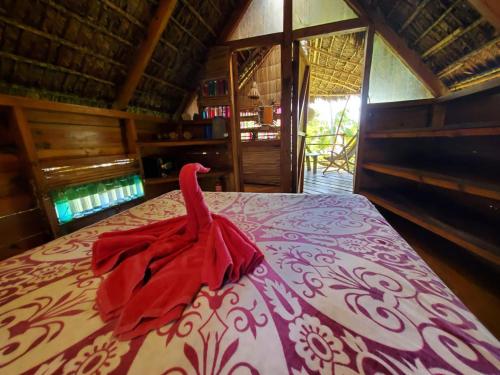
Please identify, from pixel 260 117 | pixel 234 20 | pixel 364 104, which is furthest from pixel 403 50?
pixel 260 117

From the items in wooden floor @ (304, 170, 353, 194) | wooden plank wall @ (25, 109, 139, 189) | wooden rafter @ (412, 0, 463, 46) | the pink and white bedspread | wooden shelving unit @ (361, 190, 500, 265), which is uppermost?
wooden rafter @ (412, 0, 463, 46)

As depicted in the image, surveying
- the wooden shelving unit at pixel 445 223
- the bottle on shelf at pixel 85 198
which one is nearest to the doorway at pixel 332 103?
the wooden shelving unit at pixel 445 223

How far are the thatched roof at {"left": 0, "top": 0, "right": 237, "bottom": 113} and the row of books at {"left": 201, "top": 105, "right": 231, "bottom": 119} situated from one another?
1.88 ft

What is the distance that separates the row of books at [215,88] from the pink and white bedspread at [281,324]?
7.59ft

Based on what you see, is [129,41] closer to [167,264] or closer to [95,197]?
[95,197]

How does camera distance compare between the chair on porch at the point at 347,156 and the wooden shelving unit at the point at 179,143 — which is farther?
the chair on porch at the point at 347,156

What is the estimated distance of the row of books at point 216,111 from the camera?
2.44 metres

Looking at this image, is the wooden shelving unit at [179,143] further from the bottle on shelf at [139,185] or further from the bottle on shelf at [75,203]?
the bottle on shelf at [75,203]

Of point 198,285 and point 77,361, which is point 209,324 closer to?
point 198,285

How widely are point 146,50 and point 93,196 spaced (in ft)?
5.05

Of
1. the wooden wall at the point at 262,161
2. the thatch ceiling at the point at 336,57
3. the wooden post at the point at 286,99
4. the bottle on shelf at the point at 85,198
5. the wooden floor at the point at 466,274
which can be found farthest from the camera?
the wooden wall at the point at 262,161

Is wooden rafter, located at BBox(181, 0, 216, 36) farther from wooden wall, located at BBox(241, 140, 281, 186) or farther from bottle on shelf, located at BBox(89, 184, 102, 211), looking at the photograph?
bottle on shelf, located at BBox(89, 184, 102, 211)

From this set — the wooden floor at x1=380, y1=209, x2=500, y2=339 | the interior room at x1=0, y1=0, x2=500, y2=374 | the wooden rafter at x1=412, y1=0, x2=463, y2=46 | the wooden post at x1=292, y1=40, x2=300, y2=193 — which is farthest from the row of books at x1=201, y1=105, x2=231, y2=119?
the wooden floor at x1=380, y1=209, x2=500, y2=339

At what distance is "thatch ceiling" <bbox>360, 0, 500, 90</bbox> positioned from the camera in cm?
143
